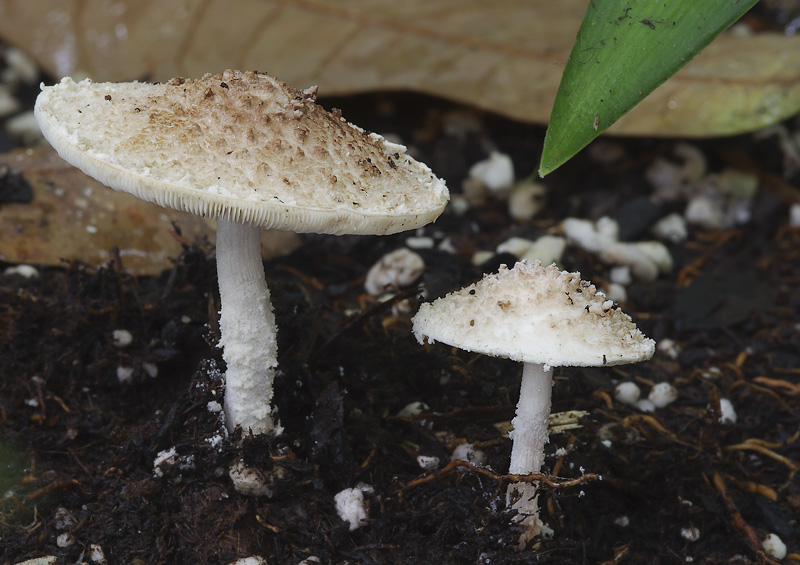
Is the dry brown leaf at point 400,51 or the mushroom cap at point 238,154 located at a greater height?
the mushroom cap at point 238,154

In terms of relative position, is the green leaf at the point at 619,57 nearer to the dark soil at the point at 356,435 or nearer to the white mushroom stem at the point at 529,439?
the white mushroom stem at the point at 529,439

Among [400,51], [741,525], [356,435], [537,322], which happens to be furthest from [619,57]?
[400,51]

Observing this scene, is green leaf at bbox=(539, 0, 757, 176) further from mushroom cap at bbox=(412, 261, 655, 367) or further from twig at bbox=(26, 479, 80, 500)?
twig at bbox=(26, 479, 80, 500)

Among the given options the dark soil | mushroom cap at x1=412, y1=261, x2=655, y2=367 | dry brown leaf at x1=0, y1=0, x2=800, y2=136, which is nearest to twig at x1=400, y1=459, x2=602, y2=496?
the dark soil

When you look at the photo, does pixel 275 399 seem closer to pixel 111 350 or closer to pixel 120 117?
pixel 111 350

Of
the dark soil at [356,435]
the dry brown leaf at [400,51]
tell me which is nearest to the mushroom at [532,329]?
the dark soil at [356,435]

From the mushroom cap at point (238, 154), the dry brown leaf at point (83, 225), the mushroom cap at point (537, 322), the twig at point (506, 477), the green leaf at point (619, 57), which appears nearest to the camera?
the mushroom cap at point (238, 154)
